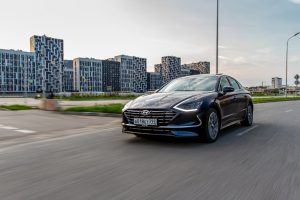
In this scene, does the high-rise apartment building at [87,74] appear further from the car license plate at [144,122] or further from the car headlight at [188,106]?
the car headlight at [188,106]

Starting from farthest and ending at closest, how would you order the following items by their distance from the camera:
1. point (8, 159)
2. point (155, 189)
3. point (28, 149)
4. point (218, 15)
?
point (218, 15) → point (28, 149) → point (8, 159) → point (155, 189)

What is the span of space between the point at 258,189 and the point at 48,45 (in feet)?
553

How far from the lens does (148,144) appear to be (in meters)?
6.42

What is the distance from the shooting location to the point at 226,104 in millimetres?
7586

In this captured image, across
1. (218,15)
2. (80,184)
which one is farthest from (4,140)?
(218,15)

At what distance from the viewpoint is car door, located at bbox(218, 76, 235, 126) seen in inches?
289

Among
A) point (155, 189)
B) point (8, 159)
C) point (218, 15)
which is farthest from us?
point (218, 15)

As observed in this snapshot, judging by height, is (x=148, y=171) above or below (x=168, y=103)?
below

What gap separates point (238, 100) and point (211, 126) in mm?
2297

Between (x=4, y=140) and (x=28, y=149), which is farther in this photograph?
(x=4, y=140)

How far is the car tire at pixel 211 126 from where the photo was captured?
6414 mm

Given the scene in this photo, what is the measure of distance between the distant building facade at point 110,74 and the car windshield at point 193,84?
180133 millimetres

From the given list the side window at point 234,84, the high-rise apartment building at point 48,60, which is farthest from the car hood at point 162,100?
the high-rise apartment building at point 48,60

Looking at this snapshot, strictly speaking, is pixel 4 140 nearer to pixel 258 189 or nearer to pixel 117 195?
pixel 117 195
